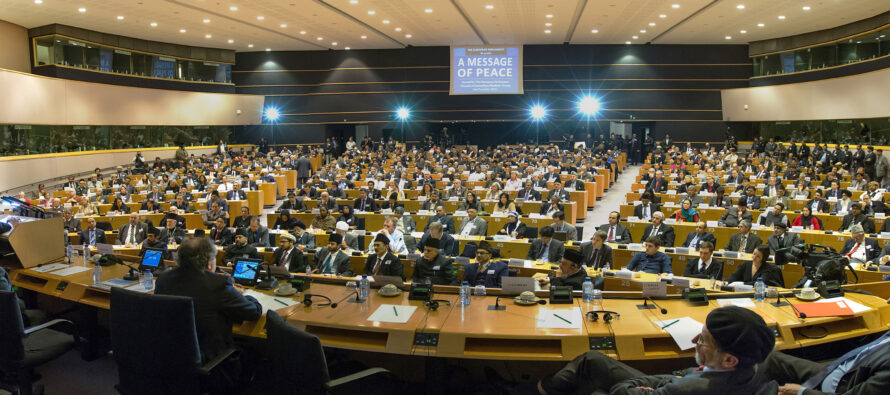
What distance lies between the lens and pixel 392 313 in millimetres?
4273

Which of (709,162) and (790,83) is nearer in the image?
(709,162)

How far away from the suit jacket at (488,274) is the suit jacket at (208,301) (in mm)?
3080

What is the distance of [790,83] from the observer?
71.8ft

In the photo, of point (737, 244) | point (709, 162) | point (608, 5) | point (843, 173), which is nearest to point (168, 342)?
point (737, 244)

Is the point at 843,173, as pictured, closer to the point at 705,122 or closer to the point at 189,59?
the point at 705,122

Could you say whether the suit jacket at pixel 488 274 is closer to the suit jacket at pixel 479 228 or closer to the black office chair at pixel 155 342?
the suit jacket at pixel 479 228

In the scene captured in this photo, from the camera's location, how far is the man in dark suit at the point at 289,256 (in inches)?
289

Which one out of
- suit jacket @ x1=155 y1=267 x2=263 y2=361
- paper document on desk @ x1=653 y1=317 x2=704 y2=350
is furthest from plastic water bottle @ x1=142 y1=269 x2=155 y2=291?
paper document on desk @ x1=653 y1=317 x2=704 y2=350

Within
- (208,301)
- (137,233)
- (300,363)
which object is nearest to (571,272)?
(300,363)

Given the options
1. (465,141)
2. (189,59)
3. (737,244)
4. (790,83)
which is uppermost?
(189,59)

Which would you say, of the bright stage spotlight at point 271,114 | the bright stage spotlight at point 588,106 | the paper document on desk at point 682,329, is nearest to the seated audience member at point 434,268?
the paper document on desk at point 682,329

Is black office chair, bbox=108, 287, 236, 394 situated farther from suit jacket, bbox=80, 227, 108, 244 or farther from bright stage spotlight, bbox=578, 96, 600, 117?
bright stage spotlight, bbox=578, 96, 600, 117

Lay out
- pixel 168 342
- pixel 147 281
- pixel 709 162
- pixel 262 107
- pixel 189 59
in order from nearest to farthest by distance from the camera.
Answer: pixel 168 342
pixel 147 281
pixel 709 162
pixel 189 59
pixel 262 107

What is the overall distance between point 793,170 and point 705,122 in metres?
9.01
